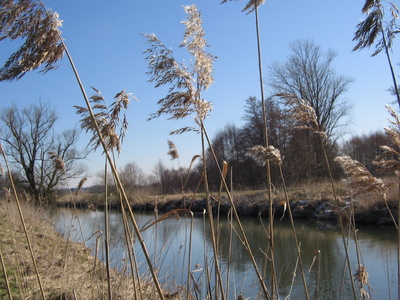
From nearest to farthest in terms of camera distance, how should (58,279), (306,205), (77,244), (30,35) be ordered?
(30,35)
(58,279)
(77,244)
(306,205)

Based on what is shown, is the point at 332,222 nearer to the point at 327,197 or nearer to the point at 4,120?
the point at 327,197

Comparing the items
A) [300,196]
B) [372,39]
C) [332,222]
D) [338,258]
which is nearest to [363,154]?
[300,196]

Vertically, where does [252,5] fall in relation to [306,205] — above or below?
above

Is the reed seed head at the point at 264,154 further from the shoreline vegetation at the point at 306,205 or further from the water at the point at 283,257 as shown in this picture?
the shoreline vegetation at the point at 306,205

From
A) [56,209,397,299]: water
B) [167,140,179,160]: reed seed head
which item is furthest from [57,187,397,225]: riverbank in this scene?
[167,140,179,160]: reed seed head

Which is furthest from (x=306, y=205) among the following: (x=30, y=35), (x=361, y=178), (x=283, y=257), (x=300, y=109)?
(x=30, y=35)

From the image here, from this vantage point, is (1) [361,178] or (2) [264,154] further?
(1) [361,178]

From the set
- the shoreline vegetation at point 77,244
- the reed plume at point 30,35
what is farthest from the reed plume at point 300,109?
the reed plume at point 30,35

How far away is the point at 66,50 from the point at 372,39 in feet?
7.24

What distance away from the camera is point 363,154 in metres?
33.7

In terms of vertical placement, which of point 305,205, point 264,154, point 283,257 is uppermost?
point 264,154

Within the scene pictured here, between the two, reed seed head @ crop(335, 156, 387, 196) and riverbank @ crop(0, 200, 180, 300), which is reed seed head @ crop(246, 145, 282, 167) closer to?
reed seed head @ crop(335, 156, 387, 196)

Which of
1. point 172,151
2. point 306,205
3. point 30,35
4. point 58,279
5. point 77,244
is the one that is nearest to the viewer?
point 30,35

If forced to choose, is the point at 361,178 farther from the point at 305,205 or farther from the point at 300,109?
the point at 305,205
